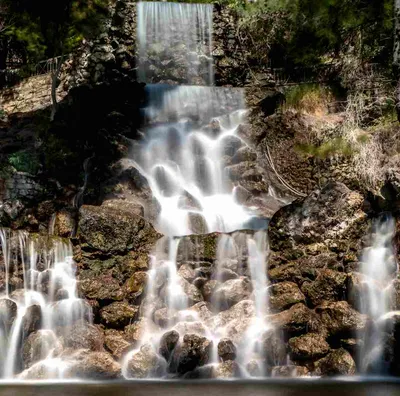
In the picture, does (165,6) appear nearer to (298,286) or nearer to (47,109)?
(47,109)

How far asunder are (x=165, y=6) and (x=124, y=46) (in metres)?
2.51

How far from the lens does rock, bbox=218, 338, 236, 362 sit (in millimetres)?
10438

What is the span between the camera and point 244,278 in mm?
12273

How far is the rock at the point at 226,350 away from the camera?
10438 millimetres

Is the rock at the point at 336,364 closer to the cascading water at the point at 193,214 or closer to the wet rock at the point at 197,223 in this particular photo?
the cascading water at the point at 193,214

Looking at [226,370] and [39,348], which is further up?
[39,348]

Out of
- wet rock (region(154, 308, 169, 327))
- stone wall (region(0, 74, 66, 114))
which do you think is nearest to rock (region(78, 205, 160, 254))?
wet rock (region(154, 308, 169, 327))

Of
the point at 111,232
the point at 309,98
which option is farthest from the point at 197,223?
the point at 309,98

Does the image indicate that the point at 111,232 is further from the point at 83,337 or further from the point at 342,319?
the point at 342,319

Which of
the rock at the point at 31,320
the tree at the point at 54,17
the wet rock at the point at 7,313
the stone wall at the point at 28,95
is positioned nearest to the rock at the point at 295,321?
the rock at the point at 31,320

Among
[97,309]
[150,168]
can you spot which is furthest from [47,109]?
[97,309]

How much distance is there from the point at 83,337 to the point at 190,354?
7.04 ft

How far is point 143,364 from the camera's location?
34.6ft

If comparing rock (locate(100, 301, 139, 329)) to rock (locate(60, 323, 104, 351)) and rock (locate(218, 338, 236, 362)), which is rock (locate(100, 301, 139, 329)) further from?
rock (locate(218, 338, 236, 362))
